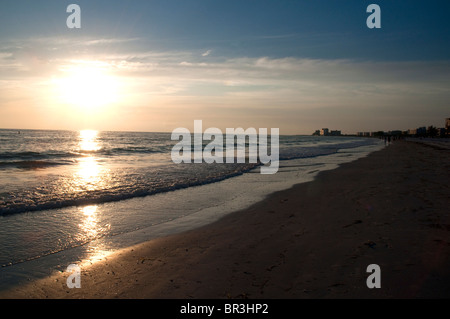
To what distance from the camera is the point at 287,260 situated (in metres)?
4.97

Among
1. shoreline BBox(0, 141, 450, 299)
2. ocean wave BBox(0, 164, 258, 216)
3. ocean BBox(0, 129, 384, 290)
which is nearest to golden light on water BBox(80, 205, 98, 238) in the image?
ocean BBox(0, 129, 384, 290)

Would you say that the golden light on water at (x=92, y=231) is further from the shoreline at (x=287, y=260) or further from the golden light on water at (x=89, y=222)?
the shoreline at (x=287, y=260)

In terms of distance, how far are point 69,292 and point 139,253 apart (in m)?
1.57

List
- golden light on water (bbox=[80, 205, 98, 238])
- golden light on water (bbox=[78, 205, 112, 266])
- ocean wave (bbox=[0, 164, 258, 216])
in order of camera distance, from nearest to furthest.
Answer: golden light on water (bbox=[78, 205, 112, 266]) → golden light on water (bbox=[80, 205, 98, 238]) → ocean wave (bbox=[0, 164, 258, 216])

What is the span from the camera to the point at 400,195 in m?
10.1

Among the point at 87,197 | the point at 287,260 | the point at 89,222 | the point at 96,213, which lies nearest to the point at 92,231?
the point at 89,222

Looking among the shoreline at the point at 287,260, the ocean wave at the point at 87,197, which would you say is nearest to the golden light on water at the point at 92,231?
the shoreline at the point at 287,260

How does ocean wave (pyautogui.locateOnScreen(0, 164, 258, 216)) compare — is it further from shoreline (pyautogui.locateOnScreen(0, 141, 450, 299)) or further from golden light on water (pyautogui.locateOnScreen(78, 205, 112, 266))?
shoreline (pyautogui.locateOnScreen(0, 141, 450, 299))

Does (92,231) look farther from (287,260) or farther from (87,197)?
(287,260)

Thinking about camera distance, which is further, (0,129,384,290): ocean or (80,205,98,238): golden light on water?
(80,205,98,238): golden light on water

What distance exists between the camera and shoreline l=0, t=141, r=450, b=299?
402cm

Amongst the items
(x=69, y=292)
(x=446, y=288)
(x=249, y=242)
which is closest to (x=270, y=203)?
(x=249, y=242)

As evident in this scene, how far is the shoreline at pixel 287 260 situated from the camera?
13.2 feet

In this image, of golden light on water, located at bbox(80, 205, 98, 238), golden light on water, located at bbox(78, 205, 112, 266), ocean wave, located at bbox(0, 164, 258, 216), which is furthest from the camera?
ocean wave, located at bbox(0, 164, 258, 216)
